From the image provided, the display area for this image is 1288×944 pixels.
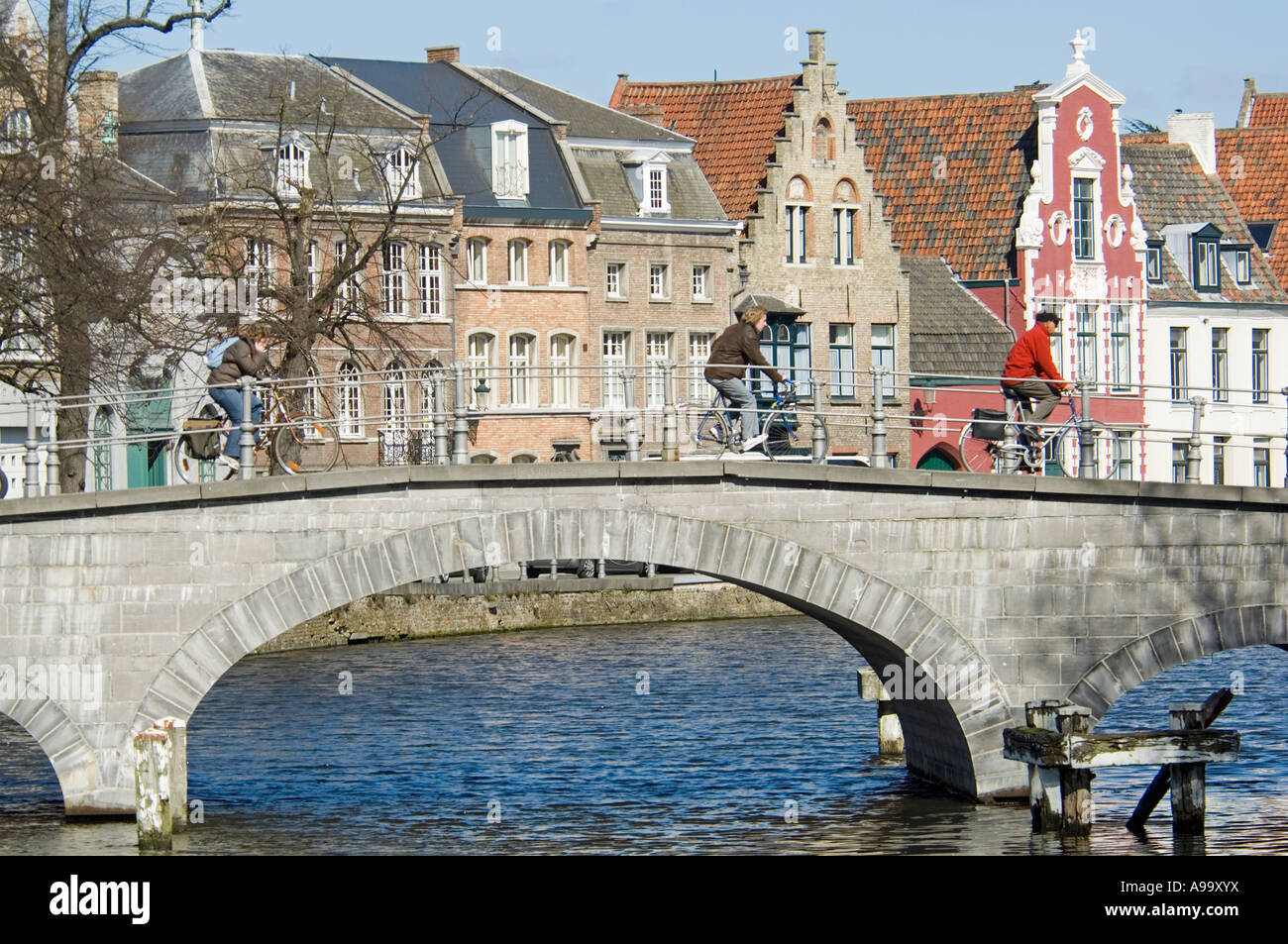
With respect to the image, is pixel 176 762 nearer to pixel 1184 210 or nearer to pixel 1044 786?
pixel 1044 786

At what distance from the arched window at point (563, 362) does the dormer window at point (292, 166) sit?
7.44 meters

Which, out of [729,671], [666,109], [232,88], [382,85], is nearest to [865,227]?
[666,109]

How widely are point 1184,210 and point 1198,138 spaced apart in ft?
14.3

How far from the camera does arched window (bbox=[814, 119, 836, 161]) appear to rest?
197 feet

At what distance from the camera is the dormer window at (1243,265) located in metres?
65.3

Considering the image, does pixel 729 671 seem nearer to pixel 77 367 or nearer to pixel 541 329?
pixel 77 367

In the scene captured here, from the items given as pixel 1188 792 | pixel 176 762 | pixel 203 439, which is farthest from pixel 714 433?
pixel 176 762

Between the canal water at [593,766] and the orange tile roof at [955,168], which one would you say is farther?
the orange tile roof at [955,168]

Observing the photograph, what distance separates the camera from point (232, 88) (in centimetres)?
5181

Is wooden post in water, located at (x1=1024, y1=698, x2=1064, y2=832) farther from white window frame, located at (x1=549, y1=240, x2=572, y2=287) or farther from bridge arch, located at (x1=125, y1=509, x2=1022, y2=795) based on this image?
white window frame, located at (x1=549, y1=240, x2=572, y2=287)

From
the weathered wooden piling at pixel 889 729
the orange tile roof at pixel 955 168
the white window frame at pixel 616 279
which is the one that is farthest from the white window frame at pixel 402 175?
the weathered wooden piling at pixel 889 729

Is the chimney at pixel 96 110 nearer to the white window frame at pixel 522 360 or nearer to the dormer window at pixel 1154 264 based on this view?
the white window frame at pixel 522 360

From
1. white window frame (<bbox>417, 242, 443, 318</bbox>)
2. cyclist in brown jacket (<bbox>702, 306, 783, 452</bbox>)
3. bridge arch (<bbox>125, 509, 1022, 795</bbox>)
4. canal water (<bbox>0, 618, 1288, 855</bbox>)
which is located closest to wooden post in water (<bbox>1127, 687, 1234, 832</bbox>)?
canal water (<bbox>0, 618, 1288, 855</bbox>)
